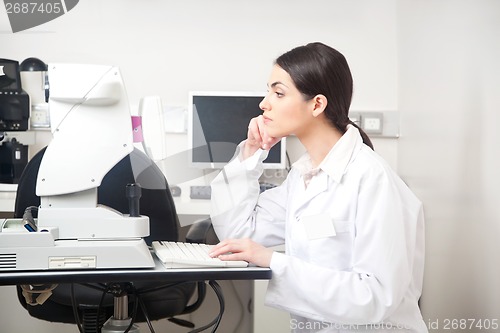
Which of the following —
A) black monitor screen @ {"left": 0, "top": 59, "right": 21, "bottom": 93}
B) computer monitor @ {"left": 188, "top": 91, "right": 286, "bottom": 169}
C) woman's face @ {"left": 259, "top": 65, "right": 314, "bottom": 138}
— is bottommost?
computer monitor @ {"left": 188, "top": 91, "right": 286, "bottom": 169}

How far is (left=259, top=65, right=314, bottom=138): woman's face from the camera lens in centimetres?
144

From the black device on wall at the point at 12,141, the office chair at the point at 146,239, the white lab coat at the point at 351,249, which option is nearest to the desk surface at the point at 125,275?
the white lab coat at the point at 351,249

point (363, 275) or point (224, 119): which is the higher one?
point (224, 119)

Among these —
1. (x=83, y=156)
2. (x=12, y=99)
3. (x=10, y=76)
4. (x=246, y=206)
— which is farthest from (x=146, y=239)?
(x=10, y=76)

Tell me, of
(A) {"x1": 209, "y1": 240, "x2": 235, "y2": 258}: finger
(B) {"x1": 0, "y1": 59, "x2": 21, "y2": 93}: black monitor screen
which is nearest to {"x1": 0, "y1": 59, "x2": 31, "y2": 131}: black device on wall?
(B) {"x1": 0, "y1": 59, "x2": 21, "y2": 93}: black monitor screen

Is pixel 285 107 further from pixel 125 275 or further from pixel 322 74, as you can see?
pixel 125 275

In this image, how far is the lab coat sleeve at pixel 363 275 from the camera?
124cm

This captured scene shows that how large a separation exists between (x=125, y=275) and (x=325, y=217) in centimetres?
45

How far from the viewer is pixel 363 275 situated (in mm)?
1275

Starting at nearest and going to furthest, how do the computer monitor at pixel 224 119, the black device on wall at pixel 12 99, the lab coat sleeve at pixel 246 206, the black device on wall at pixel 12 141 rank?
the lab coat sleeve at pixel 246 206 < the black device on wall at pixel 12 99 < the black device on wall at pixel 12 141 < the computer monitor at pixel 224 119

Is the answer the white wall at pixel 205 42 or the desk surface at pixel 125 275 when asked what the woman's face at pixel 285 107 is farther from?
the white wall at pixel 205 42

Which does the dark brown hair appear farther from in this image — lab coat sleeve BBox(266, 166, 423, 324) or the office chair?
the office chair

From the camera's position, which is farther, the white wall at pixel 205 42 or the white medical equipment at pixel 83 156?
the white wall at pixel 205 42

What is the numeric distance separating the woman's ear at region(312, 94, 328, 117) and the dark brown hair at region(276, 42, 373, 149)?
0.4 inches
